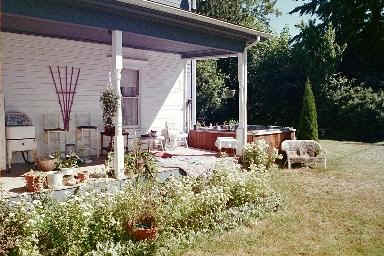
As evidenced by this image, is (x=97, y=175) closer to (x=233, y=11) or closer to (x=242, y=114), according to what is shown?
(x=242, y=114)

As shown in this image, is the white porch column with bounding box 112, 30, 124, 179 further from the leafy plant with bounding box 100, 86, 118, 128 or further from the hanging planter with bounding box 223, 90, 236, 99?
the hanging planter with bounding box 223, 90, 236, 99

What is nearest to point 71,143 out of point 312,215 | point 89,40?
point 89,40

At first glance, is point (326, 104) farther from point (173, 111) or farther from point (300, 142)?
point (173, 111)

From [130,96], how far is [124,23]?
14.9ft

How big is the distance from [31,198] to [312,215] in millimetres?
4877

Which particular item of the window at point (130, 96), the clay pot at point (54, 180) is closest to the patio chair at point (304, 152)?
the window at point (130, 96)

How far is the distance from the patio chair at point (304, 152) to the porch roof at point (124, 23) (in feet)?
11.4

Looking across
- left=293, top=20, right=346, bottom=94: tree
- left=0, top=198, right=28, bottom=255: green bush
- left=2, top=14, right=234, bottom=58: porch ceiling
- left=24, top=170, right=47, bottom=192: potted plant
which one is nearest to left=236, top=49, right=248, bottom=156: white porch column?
left=2, top=14, right=234, bottom=58: porch ceiling

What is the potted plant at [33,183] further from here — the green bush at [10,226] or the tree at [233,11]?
the tree at [233,11]

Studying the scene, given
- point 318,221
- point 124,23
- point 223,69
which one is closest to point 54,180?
point 124,23

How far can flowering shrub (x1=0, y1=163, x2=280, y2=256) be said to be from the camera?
483 cm

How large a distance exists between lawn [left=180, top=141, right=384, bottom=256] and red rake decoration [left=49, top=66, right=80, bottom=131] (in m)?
5.56

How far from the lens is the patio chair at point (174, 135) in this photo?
1202cm

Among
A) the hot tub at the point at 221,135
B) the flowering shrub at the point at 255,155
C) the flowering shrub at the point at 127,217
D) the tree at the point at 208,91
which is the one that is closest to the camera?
the flowering shrub at the point at 127,217
